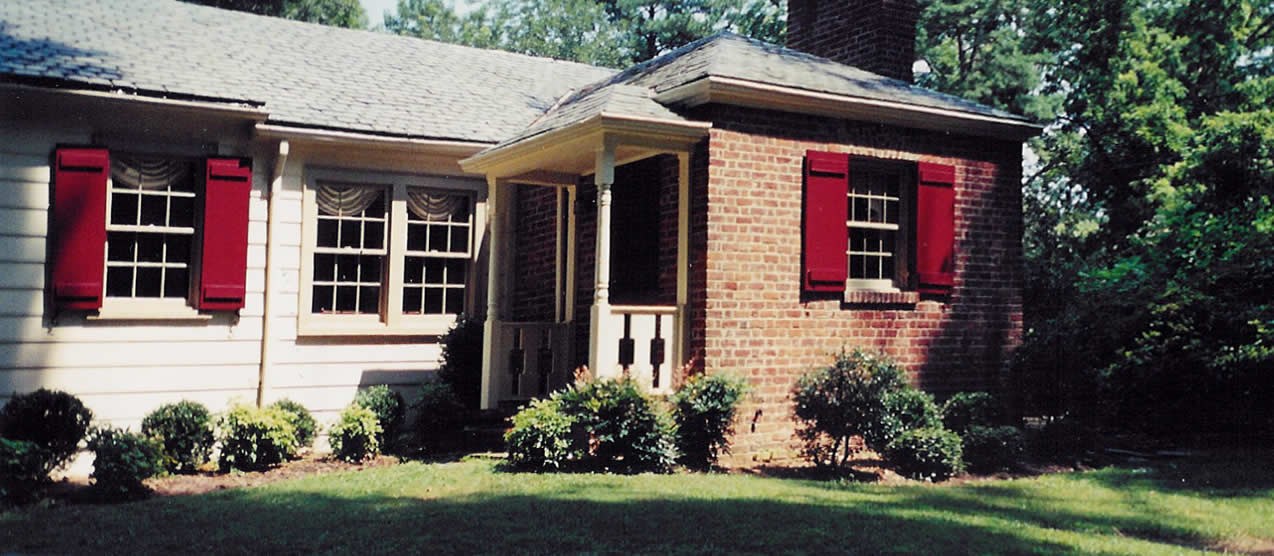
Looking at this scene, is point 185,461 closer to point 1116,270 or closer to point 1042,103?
point 1116,270

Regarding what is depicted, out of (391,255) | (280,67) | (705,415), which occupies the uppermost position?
(280,67)

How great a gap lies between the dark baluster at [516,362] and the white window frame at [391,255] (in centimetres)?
112

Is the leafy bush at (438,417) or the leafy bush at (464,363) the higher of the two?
the leafy bush at (464,363)

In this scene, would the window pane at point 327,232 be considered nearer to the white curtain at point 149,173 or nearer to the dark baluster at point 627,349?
the white curtain at point 149,173

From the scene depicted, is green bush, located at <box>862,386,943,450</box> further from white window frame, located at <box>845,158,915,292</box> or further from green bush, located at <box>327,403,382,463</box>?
Answer: green bush, located at <box>327,403,382,463</box>

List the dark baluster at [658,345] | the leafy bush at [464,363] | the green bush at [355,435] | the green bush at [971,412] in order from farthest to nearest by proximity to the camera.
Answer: the leafy bush at [464,363] → the green bush at [355,435] → the green bush at [971,412] → the dark baluster at [658,345]

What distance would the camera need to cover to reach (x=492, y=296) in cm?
1119

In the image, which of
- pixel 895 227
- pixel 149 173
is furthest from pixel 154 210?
pixel 895 227

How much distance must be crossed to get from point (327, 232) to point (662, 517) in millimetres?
6293

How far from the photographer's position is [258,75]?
11633mm

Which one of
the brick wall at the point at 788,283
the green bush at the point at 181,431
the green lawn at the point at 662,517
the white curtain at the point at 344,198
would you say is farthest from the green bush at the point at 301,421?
the brick wall at the point at 788,283

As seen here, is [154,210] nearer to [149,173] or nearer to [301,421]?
[149,173]

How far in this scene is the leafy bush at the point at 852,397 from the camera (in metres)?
8.83

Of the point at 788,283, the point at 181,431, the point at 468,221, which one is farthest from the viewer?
the point at 468,221
